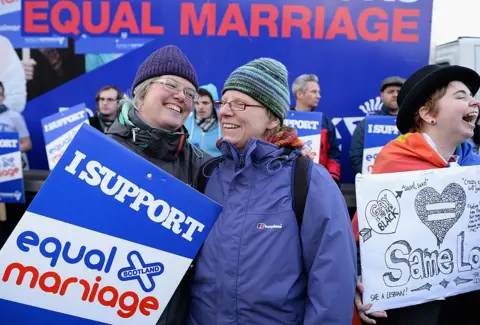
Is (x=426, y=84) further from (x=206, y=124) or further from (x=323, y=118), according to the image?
(x=206, y=124)

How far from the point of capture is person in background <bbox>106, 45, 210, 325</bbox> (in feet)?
6.24

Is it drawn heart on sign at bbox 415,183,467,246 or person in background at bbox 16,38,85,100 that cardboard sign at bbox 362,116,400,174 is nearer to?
drawn heart on sign at bbox 415,183,467,246

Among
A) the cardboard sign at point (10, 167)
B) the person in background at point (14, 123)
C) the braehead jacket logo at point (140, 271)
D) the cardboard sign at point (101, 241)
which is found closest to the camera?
the cardboard sign at point (101, 241)

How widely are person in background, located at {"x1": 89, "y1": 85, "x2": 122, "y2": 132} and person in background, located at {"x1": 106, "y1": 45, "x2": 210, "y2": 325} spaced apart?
11.3ft

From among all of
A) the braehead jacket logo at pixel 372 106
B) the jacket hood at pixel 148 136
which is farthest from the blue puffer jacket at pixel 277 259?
the braehead jacket logo at pixel 372 106

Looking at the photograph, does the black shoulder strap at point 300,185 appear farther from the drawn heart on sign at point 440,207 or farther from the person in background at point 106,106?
the person in background at point 106,106

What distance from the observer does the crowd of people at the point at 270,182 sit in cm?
163

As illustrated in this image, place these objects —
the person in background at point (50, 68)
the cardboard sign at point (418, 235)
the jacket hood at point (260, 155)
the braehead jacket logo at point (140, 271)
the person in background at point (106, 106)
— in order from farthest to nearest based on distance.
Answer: the person in background at point (50, 68), the person in background at point (106, 106), the cardboard sign at point (418, 235), the jacket hood at point (260, 155), the braehead jacket logo at point (140, 271)

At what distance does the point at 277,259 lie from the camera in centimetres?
164

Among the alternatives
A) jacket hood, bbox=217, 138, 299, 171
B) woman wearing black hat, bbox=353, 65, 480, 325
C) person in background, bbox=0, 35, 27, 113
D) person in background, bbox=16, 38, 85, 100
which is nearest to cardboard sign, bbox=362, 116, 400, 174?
woman wearing black hat, bbox=353, 65, 480, 325

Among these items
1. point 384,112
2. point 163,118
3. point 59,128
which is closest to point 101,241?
point 163,118

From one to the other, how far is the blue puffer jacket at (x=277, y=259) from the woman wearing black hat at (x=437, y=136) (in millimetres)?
508

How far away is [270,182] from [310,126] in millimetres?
3196

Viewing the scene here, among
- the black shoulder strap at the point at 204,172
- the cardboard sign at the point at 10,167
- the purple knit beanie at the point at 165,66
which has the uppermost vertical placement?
the purple knit beanie at the point at 165,66
